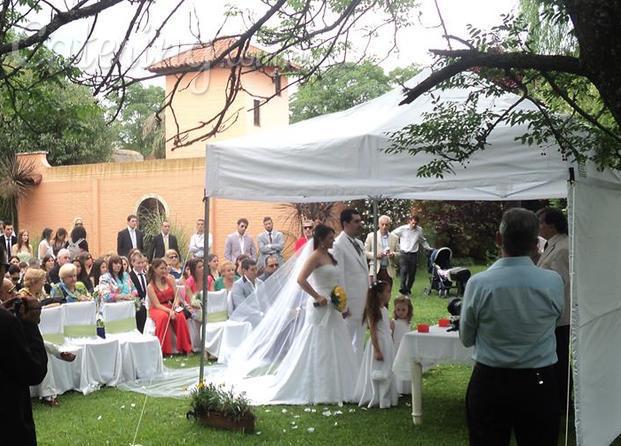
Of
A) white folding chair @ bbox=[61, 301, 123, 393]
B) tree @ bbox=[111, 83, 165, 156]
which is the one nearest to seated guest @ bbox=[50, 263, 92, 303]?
white folding chair @ bbox=[61, 301, 123, 393]

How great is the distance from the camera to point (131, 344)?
877 centimetres

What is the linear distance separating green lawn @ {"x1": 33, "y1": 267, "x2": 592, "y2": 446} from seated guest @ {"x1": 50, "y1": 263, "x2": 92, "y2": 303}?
1404 millimetres

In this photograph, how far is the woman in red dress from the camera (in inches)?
393

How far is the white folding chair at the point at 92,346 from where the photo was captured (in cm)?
827

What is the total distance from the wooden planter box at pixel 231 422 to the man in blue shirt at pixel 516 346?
290cm

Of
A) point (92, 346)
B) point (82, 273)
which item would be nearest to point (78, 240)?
point (82, 273)

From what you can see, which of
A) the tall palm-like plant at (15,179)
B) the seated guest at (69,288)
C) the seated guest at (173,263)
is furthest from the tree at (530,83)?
the tall palm-like plant at (15,179)

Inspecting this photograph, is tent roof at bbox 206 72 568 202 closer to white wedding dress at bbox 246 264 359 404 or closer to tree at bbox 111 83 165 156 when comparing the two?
white wedding dress at bbox 246 264 359 404

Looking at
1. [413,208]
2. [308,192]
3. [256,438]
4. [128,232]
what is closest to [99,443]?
[256,438]

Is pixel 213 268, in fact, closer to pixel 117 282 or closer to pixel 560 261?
pixel 117 282

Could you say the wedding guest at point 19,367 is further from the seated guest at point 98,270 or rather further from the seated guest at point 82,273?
the seated guest at point 98,270

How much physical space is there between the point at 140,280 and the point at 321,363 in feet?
13.6

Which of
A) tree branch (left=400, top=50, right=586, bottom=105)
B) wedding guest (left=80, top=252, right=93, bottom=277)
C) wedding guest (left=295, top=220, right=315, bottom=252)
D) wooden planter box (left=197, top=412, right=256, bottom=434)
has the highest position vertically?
tree branch (left=400, top=50, right=586, bottom=105)

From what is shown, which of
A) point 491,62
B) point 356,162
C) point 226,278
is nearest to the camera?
point 491,62
